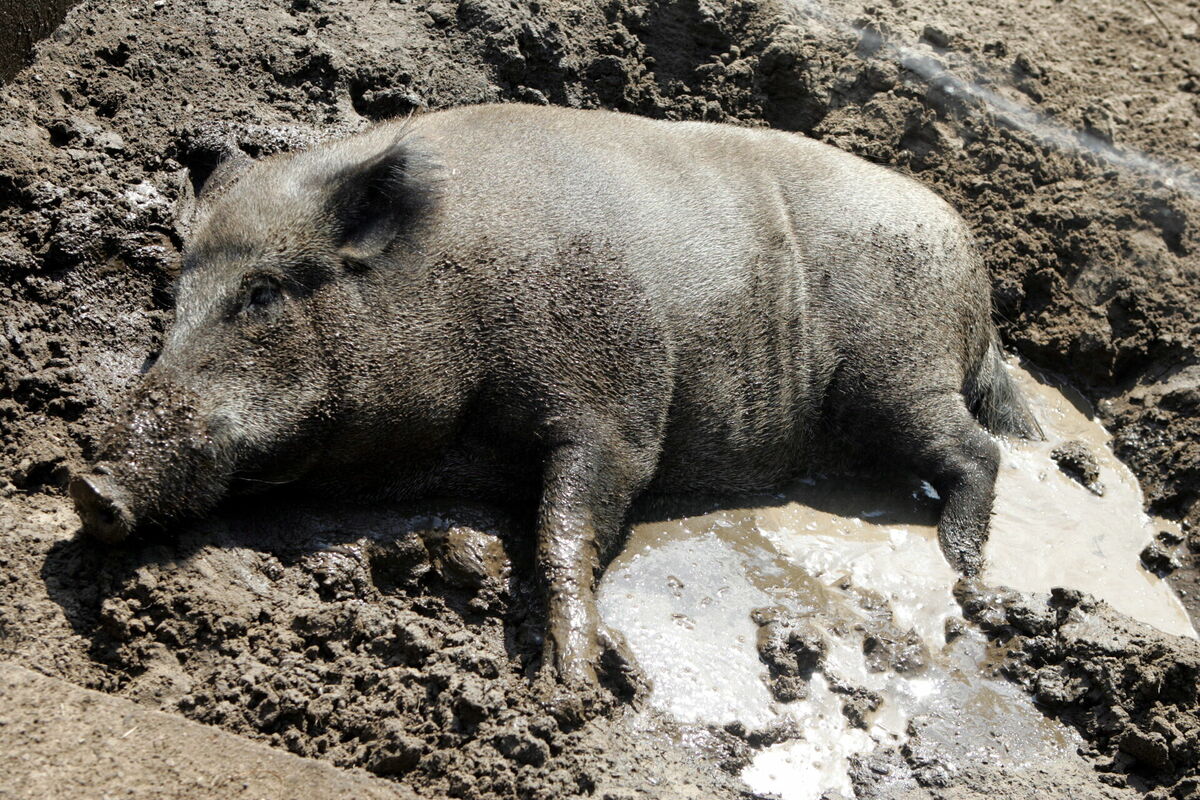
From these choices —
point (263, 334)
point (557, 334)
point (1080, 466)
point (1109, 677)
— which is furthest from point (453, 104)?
point (1109, 677)

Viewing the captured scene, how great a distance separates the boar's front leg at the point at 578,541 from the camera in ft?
13.9

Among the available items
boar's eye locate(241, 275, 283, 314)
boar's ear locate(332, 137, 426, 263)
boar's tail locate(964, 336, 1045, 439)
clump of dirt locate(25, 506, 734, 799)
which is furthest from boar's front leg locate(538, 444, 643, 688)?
boar's tail locate(964, 336, 1045, 439)

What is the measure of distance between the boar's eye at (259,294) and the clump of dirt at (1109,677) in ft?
10.4

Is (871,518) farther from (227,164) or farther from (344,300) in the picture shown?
(227,164)

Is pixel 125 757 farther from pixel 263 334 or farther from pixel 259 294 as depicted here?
pixel 259 294

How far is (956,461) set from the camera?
5.81 m

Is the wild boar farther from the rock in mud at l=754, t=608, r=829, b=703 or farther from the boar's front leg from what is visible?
the rock in mud at l=754, t=608, r=829, b=703

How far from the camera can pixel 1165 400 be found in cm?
669

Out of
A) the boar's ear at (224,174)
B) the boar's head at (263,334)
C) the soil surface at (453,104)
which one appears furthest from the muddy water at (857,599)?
the boar's ear at (224,174)

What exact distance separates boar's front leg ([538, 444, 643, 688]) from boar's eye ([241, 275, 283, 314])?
4.05 feet

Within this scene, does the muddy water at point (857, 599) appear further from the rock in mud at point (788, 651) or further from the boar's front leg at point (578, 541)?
the boar's front leg at point (578, 541)

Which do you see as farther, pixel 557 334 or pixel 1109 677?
pixel 557 334

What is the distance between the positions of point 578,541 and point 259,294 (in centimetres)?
153

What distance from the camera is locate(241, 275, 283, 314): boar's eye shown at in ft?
14.7
